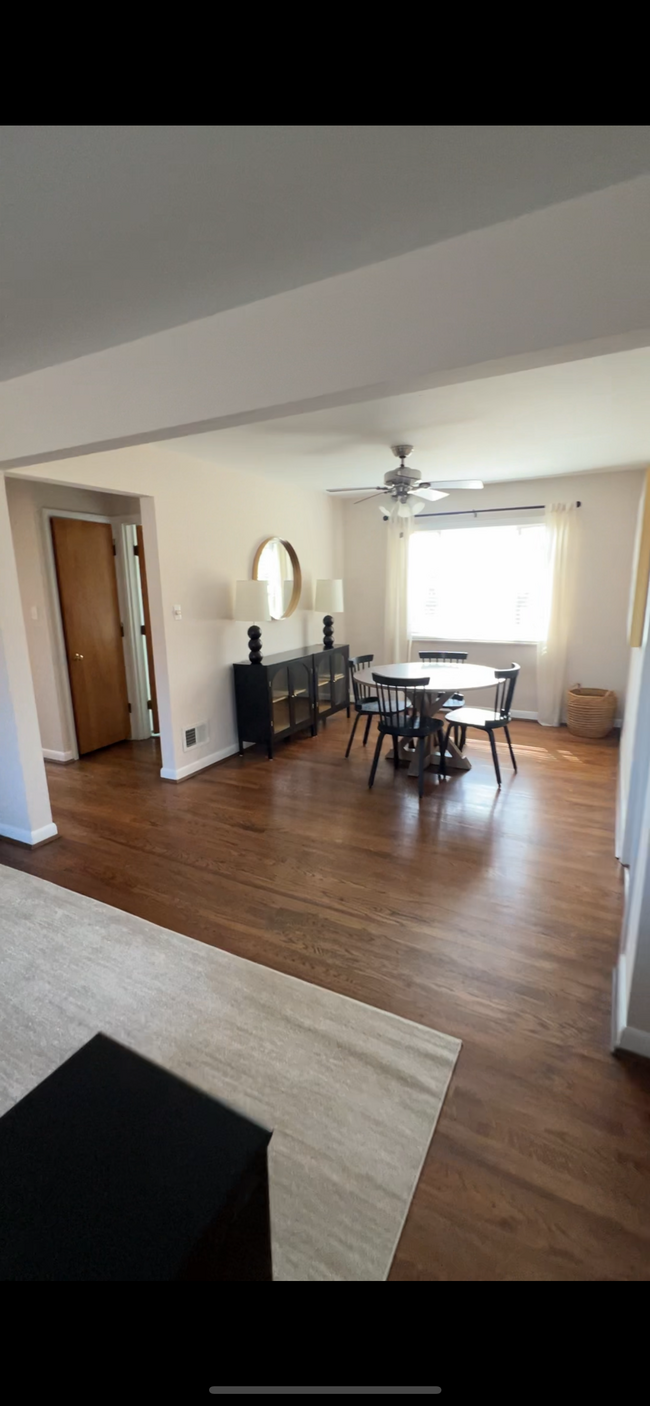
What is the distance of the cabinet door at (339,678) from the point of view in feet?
18.4

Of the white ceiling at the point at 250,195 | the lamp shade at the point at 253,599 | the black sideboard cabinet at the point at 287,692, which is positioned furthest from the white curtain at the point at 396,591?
the white ceiling at the point at 250,195

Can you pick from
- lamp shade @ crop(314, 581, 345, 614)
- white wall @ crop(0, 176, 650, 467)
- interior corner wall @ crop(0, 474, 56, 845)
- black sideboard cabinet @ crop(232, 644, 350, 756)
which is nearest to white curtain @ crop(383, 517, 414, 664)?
black sideboard cabinet @ crop(232, 644, 350, 756)

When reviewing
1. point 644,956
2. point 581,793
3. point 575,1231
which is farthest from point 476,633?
point 575,1231

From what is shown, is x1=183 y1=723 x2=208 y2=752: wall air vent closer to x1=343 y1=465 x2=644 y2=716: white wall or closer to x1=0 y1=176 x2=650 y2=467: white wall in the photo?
x1=0 y1=176 x2=650 y2=467: white wall

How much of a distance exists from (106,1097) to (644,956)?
1549mm

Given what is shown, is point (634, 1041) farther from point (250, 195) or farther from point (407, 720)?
point (407, 720)

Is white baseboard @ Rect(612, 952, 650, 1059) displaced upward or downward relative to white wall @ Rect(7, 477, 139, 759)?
downward

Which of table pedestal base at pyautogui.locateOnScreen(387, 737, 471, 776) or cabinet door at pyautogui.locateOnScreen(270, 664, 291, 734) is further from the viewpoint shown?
cabinet door at pyautogui.locateOnScreen(270, 664, 291, 734)

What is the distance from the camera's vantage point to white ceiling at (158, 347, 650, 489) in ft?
8.39

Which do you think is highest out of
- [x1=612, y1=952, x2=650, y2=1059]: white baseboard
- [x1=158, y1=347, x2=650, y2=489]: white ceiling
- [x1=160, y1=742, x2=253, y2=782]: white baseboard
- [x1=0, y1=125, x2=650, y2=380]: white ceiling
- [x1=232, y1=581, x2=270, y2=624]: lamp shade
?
[x1=158, y1=347, x2=650, y2=489]: white ceiling

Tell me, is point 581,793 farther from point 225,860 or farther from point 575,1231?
point 575,1231

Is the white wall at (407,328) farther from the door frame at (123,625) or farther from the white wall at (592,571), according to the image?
the white wall at (592,571)

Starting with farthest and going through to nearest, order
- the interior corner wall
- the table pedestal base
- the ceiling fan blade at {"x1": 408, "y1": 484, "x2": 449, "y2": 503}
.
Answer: the table pedestal base < the ceiling fan blade at {"x1": 408, "y1": 484, "x2": 449, "y2": 503} < the interior corner wall

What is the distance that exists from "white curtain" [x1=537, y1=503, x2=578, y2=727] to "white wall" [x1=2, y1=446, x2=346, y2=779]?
253cm
